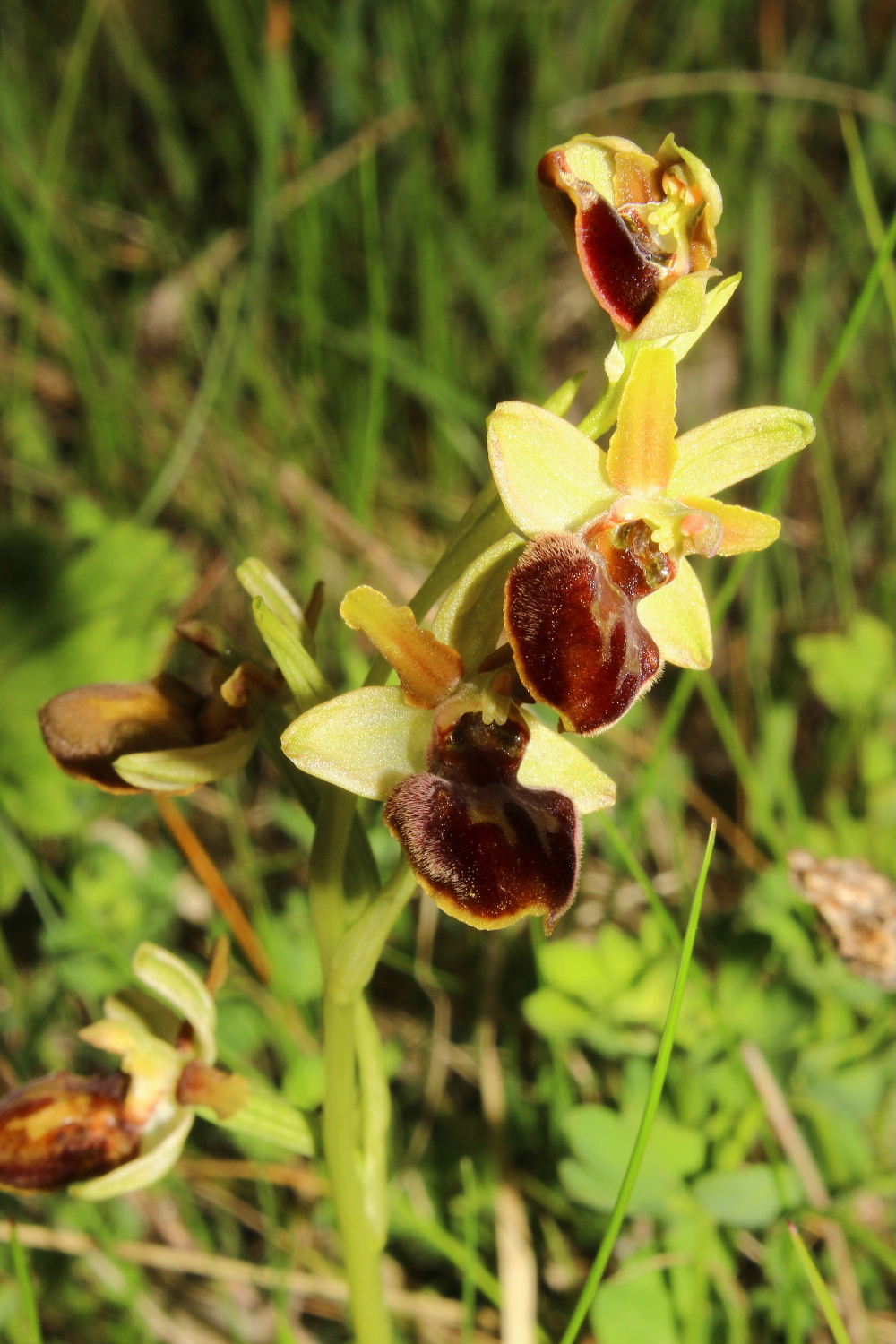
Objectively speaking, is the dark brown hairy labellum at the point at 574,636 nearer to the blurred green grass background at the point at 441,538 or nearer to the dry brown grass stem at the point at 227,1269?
the blurred green grass background at the point at 441,538

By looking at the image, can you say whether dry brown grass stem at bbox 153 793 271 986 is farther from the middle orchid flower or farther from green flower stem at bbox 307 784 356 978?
the middle orchid flower


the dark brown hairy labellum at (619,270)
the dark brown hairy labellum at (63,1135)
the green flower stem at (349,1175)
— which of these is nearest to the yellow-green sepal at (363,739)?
the green flower stem at (349,1175)

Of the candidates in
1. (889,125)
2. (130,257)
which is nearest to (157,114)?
(130,257)

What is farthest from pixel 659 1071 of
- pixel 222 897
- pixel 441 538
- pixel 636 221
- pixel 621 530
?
pixel 441 538

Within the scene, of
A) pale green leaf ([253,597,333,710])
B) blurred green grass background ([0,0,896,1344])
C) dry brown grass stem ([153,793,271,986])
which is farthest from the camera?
dry brown grass stem ([153,793,271,986])

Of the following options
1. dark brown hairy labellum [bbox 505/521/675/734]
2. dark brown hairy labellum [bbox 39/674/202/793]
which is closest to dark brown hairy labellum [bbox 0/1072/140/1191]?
dark brown hairy labellum [bbox 39/674/202/793]

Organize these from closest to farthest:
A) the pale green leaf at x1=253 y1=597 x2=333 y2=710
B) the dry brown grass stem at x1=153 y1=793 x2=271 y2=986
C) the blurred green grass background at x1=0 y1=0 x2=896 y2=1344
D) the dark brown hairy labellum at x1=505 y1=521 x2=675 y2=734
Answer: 1. the dark brown hairy labellum at x1=505 y1=521 x2=675 y2=734
2. the pale green leaf at x1=253 y1=597 x2=333 y2=710
3. the blurred green grass background at x1=0 y1=0 x2=896 y2=1344
4. the dry brown grass stem at x1=153 y1=793 x2=271 y2=986

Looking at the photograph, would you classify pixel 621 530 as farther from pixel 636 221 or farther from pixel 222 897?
pixel 222 897
